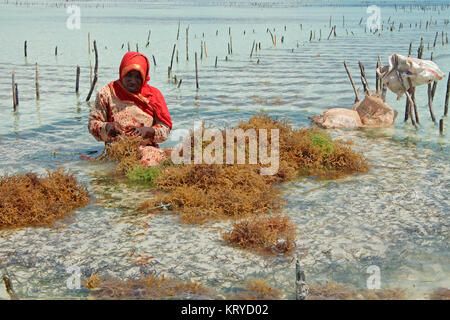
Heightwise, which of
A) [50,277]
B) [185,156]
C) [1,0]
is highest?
[1,0]

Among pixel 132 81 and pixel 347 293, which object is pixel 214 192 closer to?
pixel 132 81

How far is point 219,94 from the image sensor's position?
14.1m

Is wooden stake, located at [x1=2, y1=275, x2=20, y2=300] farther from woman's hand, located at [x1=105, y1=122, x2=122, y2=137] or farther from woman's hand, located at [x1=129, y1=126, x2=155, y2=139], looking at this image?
woman's hand, located at [x1=129, y1=126, x2=155, y2=139]

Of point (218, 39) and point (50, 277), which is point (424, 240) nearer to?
point (50, 277)

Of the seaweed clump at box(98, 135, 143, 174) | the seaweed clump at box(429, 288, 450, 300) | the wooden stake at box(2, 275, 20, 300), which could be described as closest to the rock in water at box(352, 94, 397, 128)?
the seaweed clump at box(98, 135, 143, 174)

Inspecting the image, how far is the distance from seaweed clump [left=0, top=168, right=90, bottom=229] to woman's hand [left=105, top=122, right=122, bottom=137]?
3.38 feet

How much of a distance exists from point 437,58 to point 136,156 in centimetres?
1758

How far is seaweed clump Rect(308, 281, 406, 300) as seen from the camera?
3955mm

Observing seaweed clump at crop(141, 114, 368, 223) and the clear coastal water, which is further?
seaweed clump at crop(141, 114, 368, 223)

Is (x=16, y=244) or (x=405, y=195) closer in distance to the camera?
(x=16, y=244)

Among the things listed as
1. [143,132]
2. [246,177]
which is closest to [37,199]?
[143,132]

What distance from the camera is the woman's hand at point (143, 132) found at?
7.01 meters

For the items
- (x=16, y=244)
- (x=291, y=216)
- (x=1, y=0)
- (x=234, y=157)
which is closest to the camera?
(x=16, y=244)

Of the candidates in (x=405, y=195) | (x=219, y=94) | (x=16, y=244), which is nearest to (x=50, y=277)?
(x=16, y=244)
